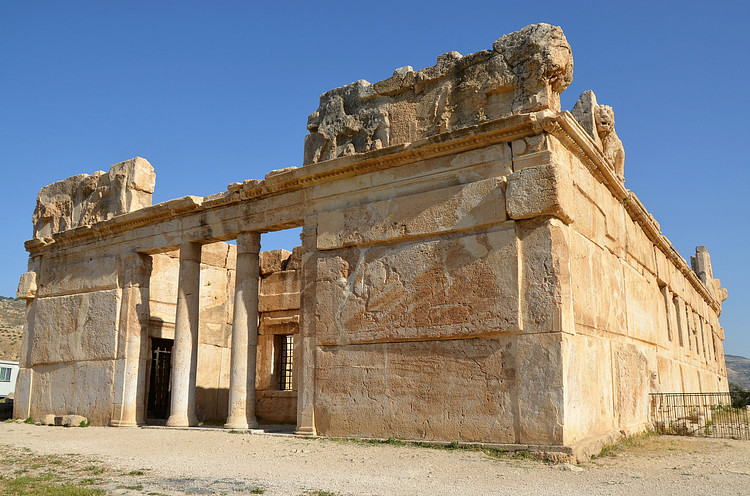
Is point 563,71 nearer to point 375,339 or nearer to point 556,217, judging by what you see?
point 556,217

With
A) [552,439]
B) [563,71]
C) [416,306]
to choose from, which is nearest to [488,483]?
[552,439]

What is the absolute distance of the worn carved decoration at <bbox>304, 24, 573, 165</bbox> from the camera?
7.88 meters

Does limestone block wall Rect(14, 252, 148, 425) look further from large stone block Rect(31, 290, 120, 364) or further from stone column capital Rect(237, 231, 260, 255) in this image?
stone column capital Rect(237, 231, 260, 255)

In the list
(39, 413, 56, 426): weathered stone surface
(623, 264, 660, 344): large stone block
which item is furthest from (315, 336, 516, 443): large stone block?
(39, 413, 56, 426): weathered stone surface

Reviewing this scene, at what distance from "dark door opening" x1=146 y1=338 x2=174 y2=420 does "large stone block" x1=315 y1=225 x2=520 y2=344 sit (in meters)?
Answer: 6.19

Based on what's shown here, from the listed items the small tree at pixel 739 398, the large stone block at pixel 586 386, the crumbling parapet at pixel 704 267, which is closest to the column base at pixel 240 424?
the large stone block at pixel 586 386

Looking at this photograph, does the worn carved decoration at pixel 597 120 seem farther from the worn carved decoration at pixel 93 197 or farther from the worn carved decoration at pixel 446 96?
the worn carved decoration at pixel 93 197

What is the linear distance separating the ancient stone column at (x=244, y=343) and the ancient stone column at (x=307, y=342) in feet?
3.90

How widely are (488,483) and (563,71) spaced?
4968mm

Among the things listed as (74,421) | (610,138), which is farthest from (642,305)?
(74,421)

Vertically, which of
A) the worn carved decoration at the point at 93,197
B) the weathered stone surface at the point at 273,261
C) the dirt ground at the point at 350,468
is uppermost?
the worn carved decoration at the point at 93,197

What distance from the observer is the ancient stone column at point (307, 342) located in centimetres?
878

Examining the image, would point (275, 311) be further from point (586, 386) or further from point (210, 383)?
point (586, 386)

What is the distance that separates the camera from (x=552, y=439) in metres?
6.77
